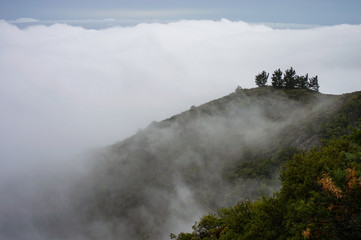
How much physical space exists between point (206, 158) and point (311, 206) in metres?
61.0

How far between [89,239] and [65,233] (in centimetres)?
1374

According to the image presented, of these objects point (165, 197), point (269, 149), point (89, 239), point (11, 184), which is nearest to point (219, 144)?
point (269, 149)

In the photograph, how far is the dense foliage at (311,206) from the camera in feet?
48.5

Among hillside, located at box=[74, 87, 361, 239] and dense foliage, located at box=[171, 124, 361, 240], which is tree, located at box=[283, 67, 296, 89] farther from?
dense foliage, located at box=[171, 124, 361, 240]

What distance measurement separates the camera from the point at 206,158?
2982 inches

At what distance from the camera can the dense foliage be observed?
48.5 ft

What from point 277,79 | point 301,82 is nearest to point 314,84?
point 301,82

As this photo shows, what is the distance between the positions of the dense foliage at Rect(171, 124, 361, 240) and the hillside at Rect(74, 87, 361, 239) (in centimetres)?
2738

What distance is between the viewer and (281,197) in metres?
21.5

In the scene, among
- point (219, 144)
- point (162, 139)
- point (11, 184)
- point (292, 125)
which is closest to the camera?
point (292, 125)

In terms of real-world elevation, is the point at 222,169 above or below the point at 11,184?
below

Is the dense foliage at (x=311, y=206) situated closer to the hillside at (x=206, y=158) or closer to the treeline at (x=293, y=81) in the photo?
the hillside at (x=206, y=158)

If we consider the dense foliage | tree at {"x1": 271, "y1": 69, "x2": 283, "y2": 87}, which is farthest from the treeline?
the dense foliage

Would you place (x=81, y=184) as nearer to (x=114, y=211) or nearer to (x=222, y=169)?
(x=114, y=211)
